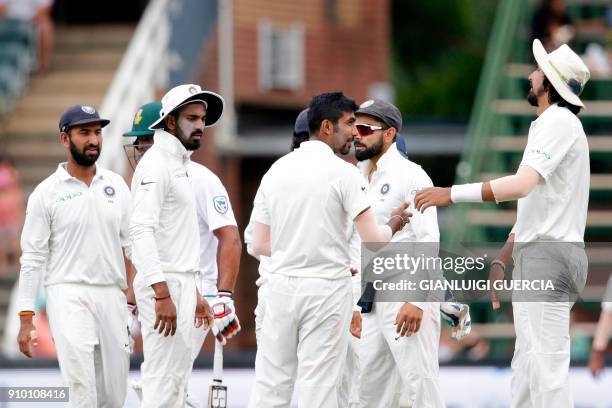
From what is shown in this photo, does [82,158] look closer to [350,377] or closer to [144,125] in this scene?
[144,125]

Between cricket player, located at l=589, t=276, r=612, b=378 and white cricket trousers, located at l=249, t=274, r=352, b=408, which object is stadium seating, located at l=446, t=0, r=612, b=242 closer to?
cricket player, located at l=589, t=276, r=612, b=378

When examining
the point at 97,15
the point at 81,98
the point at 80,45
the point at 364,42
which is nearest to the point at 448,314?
the point at 81,98

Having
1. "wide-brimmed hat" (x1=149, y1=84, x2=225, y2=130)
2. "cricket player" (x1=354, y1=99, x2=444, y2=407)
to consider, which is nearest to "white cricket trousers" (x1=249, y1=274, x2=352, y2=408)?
"cricket player" (x1=354, y1=99, x2=444, y2=407)

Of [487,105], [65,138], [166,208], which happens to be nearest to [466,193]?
[166,208]

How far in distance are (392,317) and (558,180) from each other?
1572 mm

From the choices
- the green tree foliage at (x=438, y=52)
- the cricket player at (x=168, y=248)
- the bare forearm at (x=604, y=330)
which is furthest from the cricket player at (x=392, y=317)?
the green tree foliage at (x=438, y=52)

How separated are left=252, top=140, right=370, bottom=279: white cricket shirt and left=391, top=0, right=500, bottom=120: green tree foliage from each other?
1397 inches

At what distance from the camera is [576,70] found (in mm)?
9875

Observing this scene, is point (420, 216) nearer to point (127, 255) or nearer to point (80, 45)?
point (127, 255)

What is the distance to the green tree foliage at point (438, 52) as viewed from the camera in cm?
4578

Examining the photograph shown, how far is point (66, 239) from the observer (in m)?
10.7

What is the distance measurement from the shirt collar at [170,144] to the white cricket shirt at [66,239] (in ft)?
2.15

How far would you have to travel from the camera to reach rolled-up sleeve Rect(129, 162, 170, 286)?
1009 centimetres

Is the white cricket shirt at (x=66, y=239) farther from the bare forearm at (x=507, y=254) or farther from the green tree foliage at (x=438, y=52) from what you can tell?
the green tree foliage at (x=438, y=52)
